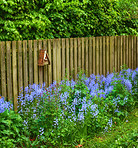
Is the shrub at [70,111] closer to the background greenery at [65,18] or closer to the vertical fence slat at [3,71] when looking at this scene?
the vertical fence slat at [3,71]

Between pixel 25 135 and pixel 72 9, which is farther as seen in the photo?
pixel 72 9

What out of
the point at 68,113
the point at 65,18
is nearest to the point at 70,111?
the point at 68,113

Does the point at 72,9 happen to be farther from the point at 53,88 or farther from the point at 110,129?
the point at 110,129

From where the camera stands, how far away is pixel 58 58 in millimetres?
5984

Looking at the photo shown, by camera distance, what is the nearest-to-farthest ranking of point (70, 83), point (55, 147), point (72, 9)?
1. point (55, 147)
2. point (70, 83)
3. point (72, 9)

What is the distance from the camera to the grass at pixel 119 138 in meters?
4.07

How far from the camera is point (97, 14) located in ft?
26.8

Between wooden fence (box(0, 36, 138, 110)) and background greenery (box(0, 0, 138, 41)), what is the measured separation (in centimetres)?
67

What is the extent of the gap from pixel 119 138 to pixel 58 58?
8.05 ft

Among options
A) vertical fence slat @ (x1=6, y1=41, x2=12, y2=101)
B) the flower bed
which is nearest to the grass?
the flower bed

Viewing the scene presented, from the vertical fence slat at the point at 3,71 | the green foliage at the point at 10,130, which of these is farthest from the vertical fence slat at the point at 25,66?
the green foliage at the point at 10,130

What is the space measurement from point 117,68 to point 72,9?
7.27 feet

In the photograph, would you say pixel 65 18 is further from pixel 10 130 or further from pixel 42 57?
pixel 10 130

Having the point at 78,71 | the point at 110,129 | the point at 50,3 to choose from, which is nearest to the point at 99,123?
the point at 110,129
